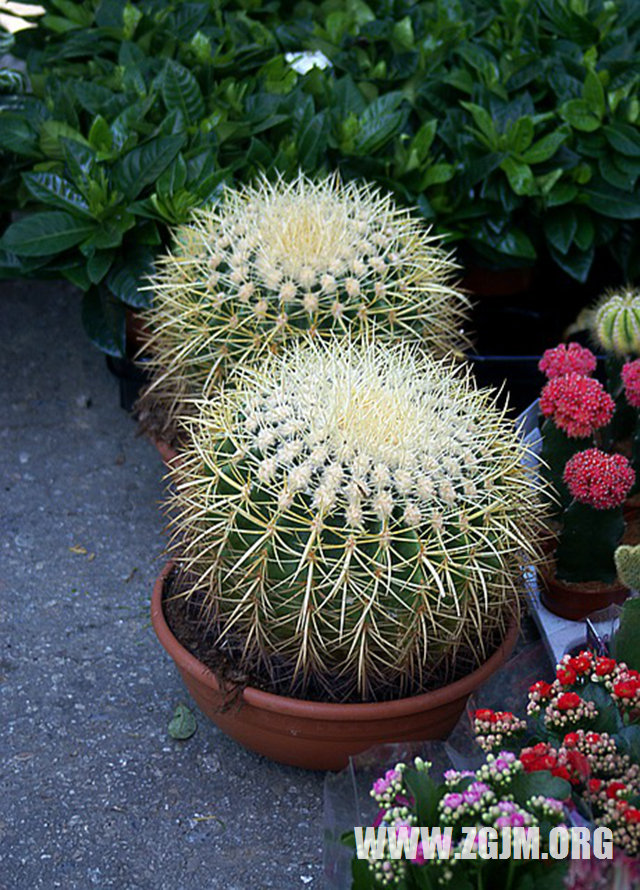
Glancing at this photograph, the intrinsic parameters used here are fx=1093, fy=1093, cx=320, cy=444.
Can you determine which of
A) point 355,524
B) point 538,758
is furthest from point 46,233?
point 538,758

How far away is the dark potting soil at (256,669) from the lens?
2.12 m

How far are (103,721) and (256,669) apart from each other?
20.9 inches

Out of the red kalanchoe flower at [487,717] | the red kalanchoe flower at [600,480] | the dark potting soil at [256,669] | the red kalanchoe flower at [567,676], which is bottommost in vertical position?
the dark potting soil at [256,669]

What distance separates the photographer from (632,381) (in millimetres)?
2469

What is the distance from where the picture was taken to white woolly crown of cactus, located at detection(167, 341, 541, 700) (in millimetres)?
1917

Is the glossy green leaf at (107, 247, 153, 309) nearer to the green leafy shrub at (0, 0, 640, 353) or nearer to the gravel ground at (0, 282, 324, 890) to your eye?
the green leafy shrub at (0, 0, 640, 353)

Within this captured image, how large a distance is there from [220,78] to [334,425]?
217 centimetres

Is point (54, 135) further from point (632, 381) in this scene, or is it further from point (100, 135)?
point (632, 381)

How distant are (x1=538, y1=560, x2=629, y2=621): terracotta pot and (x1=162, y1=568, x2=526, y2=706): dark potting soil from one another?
0.26 m

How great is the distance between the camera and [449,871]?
1.34 m

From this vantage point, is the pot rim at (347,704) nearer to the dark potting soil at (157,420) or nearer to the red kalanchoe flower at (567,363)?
the red kalanchoe flower at (567,363)

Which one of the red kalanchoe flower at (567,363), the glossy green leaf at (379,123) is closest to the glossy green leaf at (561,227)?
the glossy green leaf at (379,123)

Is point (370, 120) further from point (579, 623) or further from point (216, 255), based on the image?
point (579, 623)

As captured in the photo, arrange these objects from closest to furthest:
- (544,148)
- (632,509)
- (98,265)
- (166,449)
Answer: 1. (632,509)
2. (166,449)
3. (98,265)
4. (544,148)
